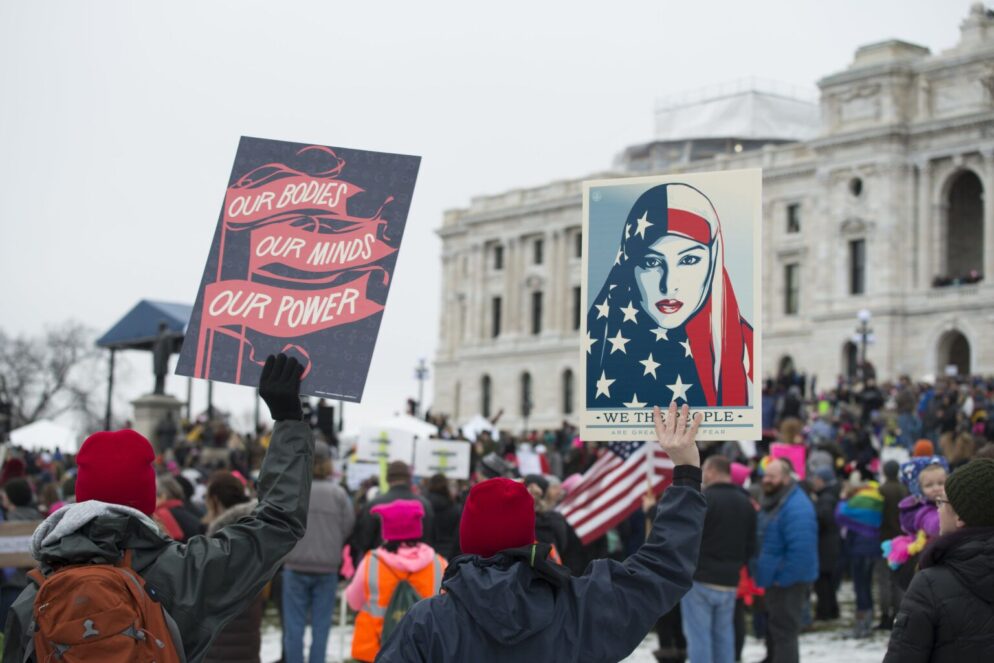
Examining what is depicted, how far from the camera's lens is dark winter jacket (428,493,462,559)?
10.7 metres

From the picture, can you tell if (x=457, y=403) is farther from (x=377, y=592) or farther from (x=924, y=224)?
(x=377, y=592)

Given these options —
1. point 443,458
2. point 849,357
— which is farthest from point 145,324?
point 849,357

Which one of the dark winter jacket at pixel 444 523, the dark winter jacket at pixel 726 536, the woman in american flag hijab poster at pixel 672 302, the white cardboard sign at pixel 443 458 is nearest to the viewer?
the woman in american flag hijab poster at pixel 672 302

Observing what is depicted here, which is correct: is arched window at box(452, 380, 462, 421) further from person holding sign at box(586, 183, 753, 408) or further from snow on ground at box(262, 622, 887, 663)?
person holding sign at box(586, 183, 753, 408)

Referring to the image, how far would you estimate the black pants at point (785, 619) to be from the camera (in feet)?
31.2

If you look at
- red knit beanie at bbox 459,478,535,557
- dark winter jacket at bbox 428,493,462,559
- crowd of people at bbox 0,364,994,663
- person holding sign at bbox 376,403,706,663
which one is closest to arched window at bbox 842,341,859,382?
crowd of people at bbox 0,364,994,663

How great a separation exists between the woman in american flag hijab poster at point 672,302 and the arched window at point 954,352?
48105 millimetres

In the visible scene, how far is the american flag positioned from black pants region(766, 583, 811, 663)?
205 centimetres

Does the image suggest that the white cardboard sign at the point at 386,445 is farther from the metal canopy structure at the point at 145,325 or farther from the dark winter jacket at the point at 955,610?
the dark winter jacket at the point at 955,610

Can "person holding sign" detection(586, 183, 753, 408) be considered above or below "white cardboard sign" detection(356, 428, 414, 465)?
above

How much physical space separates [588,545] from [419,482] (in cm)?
534

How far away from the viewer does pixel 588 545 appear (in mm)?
11594

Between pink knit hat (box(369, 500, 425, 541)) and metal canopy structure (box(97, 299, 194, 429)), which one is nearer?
pink knit hat (box(369, 500, 425, 541))

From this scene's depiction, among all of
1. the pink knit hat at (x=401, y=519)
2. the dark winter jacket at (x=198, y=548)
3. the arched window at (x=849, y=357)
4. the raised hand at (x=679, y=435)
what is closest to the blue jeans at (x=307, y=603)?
the pink knit hat at (x=401, y=519)
